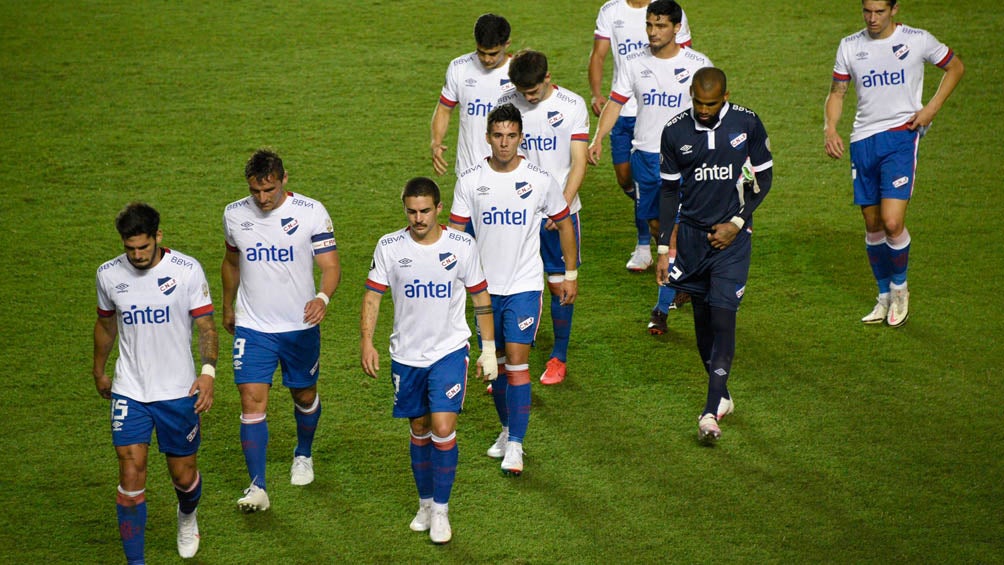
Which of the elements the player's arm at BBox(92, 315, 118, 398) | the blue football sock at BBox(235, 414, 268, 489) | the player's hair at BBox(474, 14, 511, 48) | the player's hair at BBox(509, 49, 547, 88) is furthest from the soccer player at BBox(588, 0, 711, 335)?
the player's arm at BBox(92, 315, 118, 398)

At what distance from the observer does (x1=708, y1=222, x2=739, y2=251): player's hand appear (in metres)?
7.01

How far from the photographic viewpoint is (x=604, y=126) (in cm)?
872

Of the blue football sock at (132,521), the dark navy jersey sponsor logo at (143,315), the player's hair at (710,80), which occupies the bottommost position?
the blue football sock at (132,521)

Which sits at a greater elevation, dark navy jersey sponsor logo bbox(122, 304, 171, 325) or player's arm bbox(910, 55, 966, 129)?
player's arm bbox(910, 55, 966, 129)

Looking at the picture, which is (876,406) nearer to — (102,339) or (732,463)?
(732,463)

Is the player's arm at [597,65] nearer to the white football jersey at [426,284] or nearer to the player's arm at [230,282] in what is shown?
the white football jersey at [426,284]

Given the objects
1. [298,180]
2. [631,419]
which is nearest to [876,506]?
[631,419]

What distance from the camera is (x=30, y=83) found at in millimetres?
14133

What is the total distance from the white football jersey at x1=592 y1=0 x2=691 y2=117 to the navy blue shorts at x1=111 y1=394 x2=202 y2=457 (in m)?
5.09

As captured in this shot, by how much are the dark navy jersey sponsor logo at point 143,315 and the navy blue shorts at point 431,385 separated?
1.23 meters

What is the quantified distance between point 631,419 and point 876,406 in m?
1.60

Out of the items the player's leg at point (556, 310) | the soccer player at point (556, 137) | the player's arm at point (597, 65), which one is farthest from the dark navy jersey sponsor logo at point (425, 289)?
the player's arm at point (597, 65)

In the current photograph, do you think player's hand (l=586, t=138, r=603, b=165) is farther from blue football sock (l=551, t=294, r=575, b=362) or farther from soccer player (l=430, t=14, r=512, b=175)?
blue football sock (l=551, t=294, r=575, b=362)

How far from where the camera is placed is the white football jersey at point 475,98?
26.8 feet
